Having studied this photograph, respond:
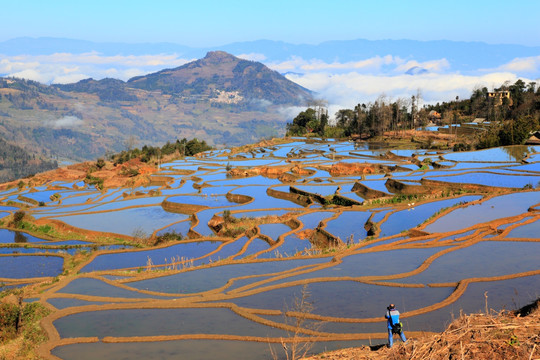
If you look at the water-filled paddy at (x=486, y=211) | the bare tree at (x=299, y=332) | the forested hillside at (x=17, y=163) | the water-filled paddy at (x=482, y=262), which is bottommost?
the forested hillside at (x=17, y=163)

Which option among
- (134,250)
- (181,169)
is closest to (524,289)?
(134,250)

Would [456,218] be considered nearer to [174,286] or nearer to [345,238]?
[345,238]

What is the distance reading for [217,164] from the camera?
55.1m

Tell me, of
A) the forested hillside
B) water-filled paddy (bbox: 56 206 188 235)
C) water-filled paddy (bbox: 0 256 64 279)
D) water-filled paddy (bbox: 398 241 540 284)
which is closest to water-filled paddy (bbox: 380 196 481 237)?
water-filled paddy (bbox: 398 241 540 284)

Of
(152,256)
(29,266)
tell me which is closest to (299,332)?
(152,256)

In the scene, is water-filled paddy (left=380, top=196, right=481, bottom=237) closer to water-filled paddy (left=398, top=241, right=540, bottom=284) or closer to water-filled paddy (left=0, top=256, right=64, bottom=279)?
water-filled paddy (left=398, top=241, right=540, bottom=284)

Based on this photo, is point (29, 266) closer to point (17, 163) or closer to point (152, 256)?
point (152, 256)

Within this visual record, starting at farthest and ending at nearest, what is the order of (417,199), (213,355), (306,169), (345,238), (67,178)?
1. (67,178)
2. (306,169)
3. (417,199)
4. (345,238)
5. (213,355)

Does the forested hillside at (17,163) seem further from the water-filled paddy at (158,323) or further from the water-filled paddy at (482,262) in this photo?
the water-filled paddy at (482,262)

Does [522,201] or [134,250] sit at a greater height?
[522,201]

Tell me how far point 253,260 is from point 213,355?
8.10 m

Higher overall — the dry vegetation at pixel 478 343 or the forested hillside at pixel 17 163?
the dry vegetation at pixel 478 343

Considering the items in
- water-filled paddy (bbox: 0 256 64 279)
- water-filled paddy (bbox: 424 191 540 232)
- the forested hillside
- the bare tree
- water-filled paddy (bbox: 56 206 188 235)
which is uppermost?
water-filled paddy (bbox: 424 191 540 232)

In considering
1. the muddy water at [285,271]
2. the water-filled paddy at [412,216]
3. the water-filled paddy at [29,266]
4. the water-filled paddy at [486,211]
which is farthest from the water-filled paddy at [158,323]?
the water-filled paddy at [486,211]
